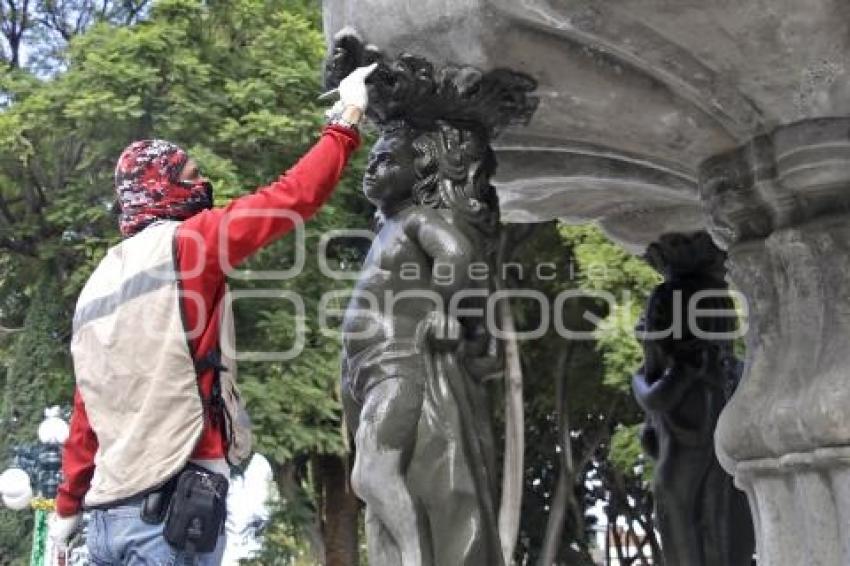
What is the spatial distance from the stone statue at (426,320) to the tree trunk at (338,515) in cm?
1448

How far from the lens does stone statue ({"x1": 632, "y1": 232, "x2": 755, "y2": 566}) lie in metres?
6.67

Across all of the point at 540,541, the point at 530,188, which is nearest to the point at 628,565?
the point at 540,541

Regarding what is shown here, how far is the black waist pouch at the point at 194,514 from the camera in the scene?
11.1 feet

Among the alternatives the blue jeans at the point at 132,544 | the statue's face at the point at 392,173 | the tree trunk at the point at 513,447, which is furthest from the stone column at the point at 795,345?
the tree trunk at the point at 513,447

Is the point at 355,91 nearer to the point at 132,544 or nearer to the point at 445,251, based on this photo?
the point at 445,251

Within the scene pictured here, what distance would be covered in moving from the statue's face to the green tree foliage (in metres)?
9.30

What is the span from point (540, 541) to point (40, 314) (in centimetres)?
896

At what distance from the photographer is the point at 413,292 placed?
4.72 m

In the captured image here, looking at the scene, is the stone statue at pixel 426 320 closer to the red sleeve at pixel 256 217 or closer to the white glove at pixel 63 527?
the red sleeve at pixel 256 217

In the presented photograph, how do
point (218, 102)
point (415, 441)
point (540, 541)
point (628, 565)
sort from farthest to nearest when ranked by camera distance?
point (628, 565) < point (540, 541) < point (218, 102) < point (415, 441)

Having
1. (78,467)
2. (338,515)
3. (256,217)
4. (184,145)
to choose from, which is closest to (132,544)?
(78,467)

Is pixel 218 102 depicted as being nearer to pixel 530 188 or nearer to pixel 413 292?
pixel 530 188

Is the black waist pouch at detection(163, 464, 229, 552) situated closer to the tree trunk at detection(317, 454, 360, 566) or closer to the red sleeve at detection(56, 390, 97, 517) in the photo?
the red sleeve at detection(56, 390, 97, 517)

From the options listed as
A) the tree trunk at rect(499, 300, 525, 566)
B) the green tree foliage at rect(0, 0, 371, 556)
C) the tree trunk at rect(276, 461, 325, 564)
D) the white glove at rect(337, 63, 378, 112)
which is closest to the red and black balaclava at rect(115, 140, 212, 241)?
the white glove at rect(337, 63, 378, 112)
